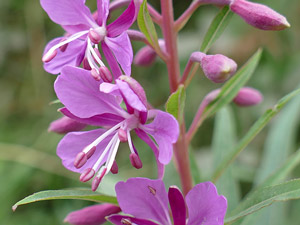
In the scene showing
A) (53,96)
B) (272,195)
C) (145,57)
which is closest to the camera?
(272,195)

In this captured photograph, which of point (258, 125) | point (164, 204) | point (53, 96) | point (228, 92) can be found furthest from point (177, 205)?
point (53, 96)

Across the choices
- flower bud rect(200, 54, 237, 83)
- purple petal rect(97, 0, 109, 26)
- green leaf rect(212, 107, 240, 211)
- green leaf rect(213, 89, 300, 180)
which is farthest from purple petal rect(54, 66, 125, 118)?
green leaf rect(212, 107, 240, 211)

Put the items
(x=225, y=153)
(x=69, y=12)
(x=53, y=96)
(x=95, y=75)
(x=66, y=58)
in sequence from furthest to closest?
(x=53, y=96)
(x=225, y=153)
(x=66, y=58)
(x=69, y=12)
(x=95, y=75)

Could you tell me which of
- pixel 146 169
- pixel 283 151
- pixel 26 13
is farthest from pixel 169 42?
pixel 26 13

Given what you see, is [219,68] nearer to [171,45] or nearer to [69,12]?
[171,45]

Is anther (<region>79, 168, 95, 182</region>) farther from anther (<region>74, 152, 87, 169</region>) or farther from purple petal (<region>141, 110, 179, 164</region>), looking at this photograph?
purple petal (<region>141, 110, 179, 164</region>)

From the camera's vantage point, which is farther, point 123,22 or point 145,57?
point 145,57

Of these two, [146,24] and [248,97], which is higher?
[146,24]

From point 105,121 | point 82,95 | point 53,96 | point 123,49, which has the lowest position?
point 53,96
